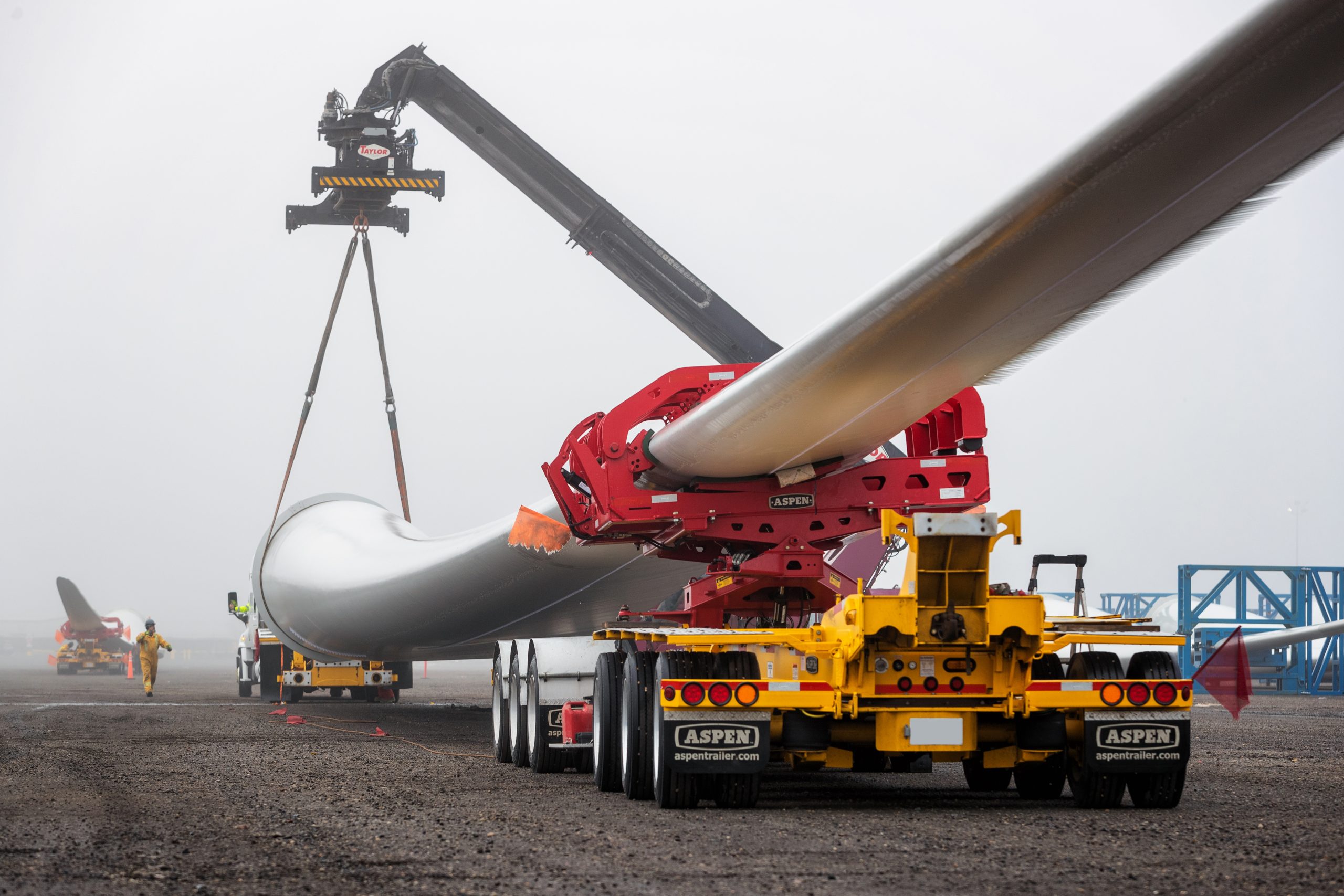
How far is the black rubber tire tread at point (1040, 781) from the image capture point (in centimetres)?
1052

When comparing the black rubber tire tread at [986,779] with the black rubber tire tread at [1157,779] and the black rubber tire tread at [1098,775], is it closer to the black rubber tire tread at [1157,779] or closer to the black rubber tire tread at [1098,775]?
the black rubber tire tread at [1098,775]

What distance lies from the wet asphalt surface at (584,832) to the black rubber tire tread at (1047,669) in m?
0.89

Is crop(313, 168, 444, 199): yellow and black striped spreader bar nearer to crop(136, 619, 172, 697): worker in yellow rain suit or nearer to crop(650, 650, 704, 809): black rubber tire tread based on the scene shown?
crop(650, 650, 704, 809): black rubber tire tread

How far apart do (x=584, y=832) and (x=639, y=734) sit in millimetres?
1961

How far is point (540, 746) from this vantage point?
13578mm

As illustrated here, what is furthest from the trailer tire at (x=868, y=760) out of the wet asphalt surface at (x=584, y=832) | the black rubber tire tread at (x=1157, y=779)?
the black rubber tire tread at (x=1157, y=779)

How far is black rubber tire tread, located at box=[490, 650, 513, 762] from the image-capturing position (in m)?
15.2

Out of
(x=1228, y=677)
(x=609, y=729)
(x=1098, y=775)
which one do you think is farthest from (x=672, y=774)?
(x=1228, y=677)

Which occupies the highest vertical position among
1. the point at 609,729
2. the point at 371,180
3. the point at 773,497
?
the point at 371,180

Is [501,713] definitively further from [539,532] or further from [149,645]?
[149,645]

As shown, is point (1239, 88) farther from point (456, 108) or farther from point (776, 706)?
point (456, 108)

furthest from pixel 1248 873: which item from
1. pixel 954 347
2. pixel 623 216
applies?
pixel 623 216

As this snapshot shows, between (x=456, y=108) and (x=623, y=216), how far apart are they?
2742mm

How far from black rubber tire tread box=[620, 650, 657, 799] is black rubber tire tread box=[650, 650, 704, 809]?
56 centimetres
